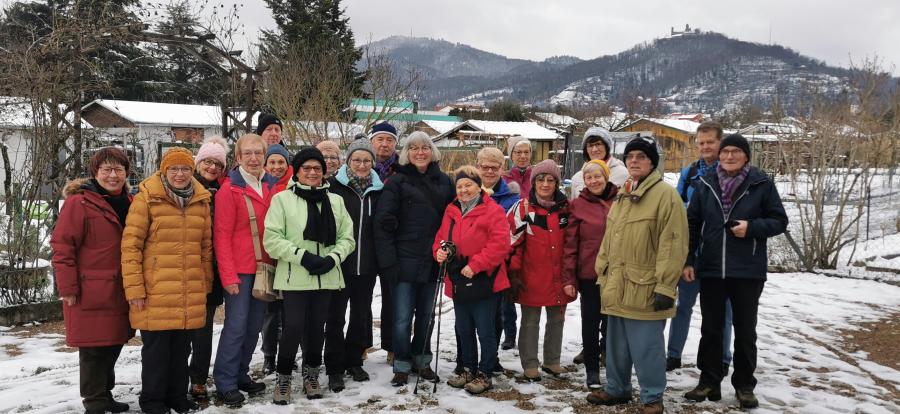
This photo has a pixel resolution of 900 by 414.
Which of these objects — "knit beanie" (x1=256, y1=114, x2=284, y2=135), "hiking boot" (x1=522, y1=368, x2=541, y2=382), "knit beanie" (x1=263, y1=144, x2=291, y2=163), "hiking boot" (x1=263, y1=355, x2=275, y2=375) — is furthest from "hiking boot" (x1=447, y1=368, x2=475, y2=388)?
"knit beanie" (x1=256, y1=114, x2=284, y2=135)

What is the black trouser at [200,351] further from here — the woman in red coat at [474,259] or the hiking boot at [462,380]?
the hiking boot at [462,380]

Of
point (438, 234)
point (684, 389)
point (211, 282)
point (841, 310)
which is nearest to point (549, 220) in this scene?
point (438, 234)

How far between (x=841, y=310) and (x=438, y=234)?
6.14m

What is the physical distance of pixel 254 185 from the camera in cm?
402

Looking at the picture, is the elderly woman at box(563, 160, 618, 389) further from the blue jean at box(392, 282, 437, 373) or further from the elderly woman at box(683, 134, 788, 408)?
the blue jean at box(392, 282, 437, 373)

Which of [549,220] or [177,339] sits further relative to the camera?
[549,220]

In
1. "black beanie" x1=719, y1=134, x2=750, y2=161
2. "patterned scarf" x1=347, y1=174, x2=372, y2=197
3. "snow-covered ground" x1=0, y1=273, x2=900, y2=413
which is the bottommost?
"snow-covered ground" x1=0, y1=273, x2=900, y2=413

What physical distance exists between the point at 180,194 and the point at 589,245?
2820mm

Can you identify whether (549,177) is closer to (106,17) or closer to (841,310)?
(841,310)

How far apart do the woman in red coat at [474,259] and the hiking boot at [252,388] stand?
1400 millimetres

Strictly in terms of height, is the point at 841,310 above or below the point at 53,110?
below

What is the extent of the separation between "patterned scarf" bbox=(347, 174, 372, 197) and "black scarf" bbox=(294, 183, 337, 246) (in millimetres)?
365

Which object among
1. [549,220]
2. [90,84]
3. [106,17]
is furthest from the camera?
[106,17]

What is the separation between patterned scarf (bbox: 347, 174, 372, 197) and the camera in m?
4.31
